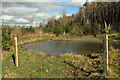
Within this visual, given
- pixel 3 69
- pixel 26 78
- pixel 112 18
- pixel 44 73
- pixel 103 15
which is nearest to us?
pixel 26 78

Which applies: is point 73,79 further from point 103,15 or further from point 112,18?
point 103,15

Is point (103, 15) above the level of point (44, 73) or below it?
above

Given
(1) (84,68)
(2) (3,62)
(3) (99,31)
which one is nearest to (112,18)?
A: (3) (99,31)

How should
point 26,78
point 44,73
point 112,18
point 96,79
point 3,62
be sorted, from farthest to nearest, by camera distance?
point 112,18, point 3,62, point 44,73, point 26,78, point 96,79

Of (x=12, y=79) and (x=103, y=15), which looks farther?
(x=103, y=15)

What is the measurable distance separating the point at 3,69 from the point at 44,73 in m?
2.37

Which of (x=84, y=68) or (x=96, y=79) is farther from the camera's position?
(x=84, y=68)

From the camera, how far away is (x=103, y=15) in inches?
1211

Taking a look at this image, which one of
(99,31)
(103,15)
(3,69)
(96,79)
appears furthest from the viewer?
(103,15)

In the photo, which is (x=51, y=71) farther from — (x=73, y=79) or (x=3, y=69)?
(x=3, y=69)

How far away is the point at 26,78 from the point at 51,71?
1.32 meters

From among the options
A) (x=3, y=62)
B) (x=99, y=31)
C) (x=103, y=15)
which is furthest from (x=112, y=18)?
(x=3, y=62)

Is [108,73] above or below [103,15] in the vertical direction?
below

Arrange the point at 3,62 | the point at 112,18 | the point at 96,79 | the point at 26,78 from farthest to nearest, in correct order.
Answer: the point at 112,18 → the point at 3,62 → the point at 26,78 → the point at 96,79
